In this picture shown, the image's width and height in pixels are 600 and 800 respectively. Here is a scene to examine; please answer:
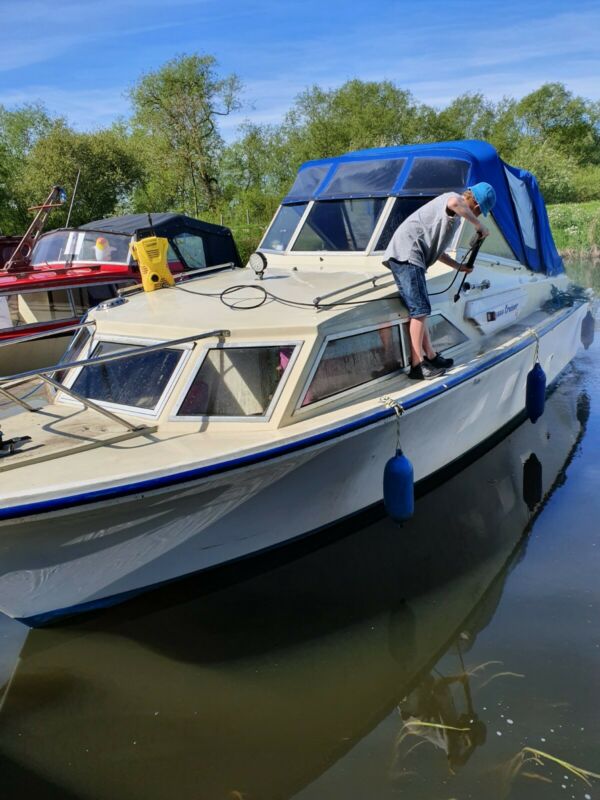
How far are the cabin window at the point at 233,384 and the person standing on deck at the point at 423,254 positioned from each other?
1213 mm

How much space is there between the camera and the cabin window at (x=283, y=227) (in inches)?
259

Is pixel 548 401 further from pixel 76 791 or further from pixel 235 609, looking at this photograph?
pixel 76 791

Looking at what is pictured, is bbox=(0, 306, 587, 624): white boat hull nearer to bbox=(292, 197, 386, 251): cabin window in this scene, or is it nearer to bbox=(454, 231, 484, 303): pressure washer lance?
bbox=(454, 231, 484, 303): pressure washer lance

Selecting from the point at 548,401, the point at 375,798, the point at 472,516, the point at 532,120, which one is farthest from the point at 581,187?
the point at 375,798

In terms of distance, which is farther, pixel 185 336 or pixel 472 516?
pixel 472 516

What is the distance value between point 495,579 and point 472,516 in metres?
0.86

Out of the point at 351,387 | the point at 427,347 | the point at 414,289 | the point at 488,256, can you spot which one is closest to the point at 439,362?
the point at 427,347

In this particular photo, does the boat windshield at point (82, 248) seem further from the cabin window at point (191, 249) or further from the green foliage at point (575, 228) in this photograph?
the green foliage at point (575, 228)

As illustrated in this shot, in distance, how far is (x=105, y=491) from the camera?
3.26 meters

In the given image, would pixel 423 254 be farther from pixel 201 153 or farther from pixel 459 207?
pixel 201 153

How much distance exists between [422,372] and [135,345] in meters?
2.06

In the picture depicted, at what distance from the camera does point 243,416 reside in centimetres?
400

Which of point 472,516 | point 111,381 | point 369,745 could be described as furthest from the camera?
point 472,516

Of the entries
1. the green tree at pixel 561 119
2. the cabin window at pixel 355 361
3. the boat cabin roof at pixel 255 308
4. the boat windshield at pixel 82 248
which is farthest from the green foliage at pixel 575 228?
the green tree at pixel 561 119
